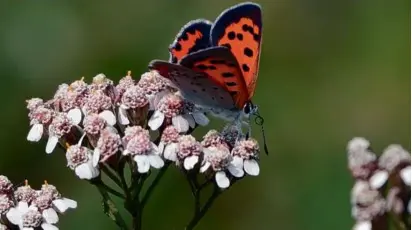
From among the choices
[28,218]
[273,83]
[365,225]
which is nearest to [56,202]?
[28,218]

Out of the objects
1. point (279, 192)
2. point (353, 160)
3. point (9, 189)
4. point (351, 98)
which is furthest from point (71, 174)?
point (353, 160)

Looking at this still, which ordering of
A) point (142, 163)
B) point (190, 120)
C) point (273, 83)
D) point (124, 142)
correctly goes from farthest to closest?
point (273, 83)
point (190, 120)
point (124, 142)
point (142, 163)

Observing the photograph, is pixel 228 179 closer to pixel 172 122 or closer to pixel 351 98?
pixel 172 122

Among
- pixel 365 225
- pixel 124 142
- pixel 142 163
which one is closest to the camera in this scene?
pixel 365 225

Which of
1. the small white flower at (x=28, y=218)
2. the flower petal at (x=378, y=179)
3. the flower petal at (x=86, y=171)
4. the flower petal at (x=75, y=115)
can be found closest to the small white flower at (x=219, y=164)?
the flower petal at (x=86, y=171)

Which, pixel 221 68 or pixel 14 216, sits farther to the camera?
pixel 221 68

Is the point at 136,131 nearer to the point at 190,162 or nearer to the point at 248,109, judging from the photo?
the point at 190,162

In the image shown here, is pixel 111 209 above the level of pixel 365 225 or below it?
below
